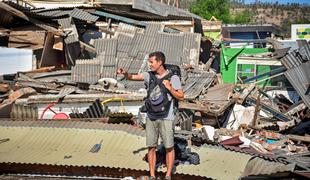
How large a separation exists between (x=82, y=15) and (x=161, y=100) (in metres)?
Answer: 11.3

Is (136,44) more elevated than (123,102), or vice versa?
(136,44)

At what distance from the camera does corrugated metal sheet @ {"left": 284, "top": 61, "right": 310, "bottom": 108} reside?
32.2 ft

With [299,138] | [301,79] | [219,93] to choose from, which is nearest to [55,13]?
[219,93]

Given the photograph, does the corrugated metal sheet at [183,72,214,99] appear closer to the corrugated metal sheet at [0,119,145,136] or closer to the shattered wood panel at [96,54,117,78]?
the shattered wood panel at [96,54,117,78]

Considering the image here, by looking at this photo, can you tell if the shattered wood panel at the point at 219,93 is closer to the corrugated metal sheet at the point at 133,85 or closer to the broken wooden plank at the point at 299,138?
the corrugated metal sheet at the point at 133,85

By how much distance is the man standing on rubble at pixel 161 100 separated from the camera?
587 cm

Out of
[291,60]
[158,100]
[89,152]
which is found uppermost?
[291,60]

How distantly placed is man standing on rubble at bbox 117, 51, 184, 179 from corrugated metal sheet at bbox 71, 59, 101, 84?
284 inches

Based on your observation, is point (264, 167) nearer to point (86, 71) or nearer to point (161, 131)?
point (161, 131)

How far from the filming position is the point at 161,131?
598 centimetres

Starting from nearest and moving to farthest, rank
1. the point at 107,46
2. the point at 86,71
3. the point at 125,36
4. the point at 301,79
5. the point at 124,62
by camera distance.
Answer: the point at 301,79, the point at 86,71, the point at 124,62, the point at 107,46, the point at 125,36

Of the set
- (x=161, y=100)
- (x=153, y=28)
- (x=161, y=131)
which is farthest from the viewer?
(x=153, y=28)

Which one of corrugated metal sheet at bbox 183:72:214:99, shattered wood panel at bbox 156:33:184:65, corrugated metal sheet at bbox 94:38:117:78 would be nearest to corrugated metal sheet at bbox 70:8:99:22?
corrugated metal sheet at bbox 94:38:117:78

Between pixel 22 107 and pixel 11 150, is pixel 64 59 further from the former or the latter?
pixel 11 150
